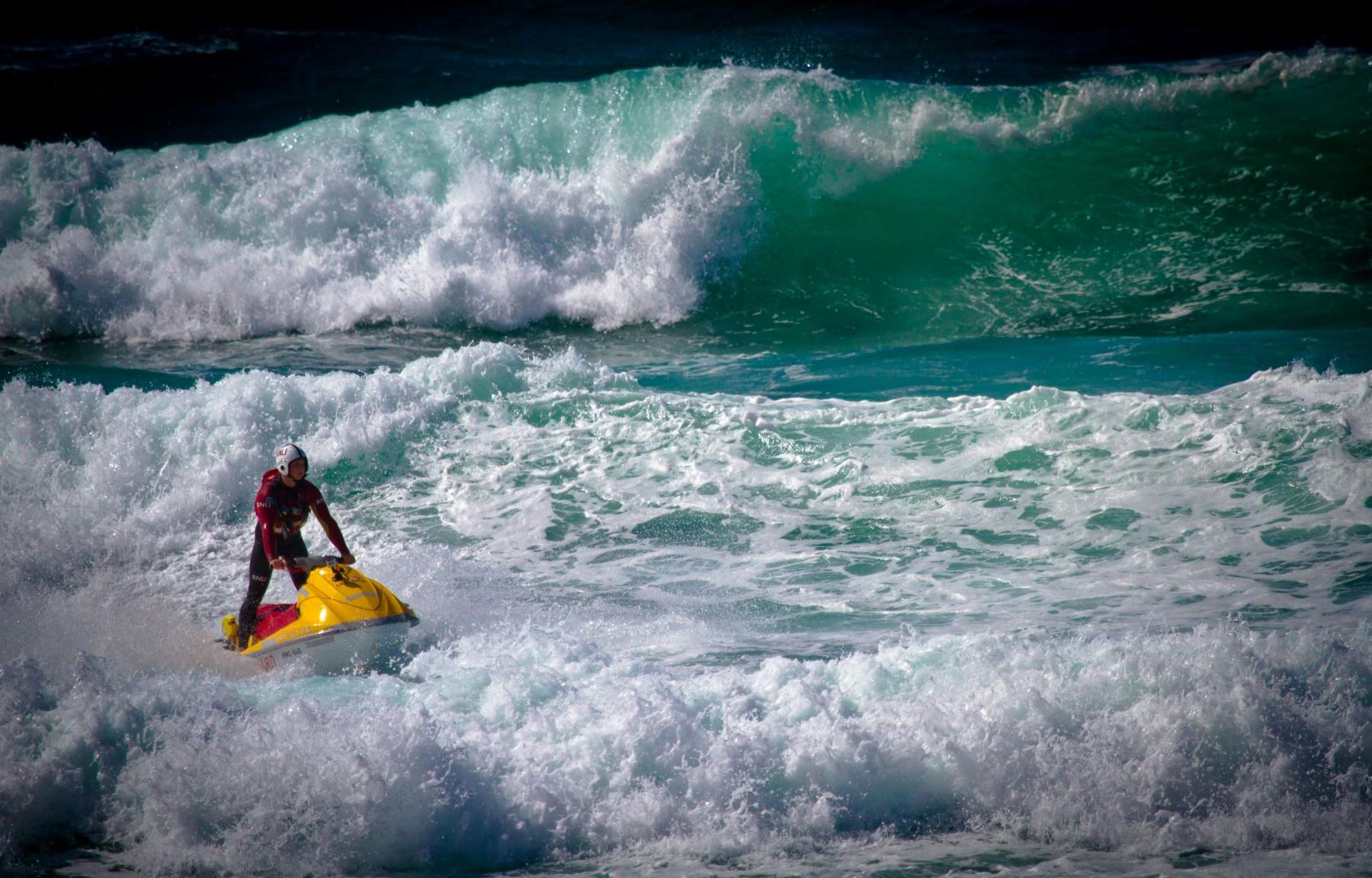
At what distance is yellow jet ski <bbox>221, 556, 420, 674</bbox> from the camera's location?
5746 millimetres

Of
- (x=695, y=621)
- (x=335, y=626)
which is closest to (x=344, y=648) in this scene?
(x=335, y=626)

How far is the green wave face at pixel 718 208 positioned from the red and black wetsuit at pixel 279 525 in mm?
7006

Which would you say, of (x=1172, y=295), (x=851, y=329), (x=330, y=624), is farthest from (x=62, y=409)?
(x=1172, y=295)

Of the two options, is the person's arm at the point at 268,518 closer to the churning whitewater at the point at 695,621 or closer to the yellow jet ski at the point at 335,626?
the yellow jet ski at the point at 335,626

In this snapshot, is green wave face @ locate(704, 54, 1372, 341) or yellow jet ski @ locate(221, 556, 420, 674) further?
green wave face @ locate(704, 54, 1372, 341)

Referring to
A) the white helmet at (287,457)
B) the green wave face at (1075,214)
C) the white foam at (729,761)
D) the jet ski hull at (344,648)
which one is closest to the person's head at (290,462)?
the white helmet at (287,457)

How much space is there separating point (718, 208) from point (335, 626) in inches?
372

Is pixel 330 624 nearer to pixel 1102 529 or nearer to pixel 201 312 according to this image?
pixel 1102 529

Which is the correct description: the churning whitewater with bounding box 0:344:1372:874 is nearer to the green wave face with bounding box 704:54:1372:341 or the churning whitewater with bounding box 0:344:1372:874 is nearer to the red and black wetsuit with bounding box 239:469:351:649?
the red and black wetsuit with bounding box 239:469:351:649

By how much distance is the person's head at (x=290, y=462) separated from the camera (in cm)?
624

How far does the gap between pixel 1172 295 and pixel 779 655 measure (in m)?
9.04

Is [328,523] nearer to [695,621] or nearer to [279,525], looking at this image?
[279,525]

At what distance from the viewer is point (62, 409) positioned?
32.4ft

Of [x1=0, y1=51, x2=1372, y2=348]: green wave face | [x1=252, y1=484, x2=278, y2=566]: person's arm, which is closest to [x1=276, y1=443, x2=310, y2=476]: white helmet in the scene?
[x1=252, y1=484, x2=278, y2=566]: person's arm
